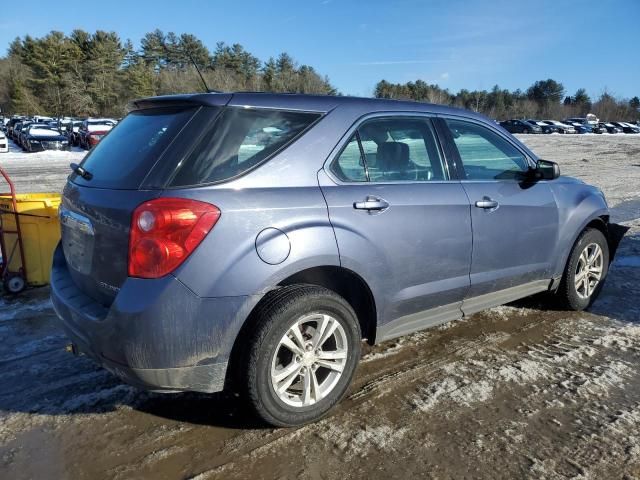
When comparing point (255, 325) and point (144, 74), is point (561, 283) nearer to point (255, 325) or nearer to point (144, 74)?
point (255, 325)

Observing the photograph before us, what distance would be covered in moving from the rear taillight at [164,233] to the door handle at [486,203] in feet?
6.45

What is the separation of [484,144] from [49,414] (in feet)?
11.7

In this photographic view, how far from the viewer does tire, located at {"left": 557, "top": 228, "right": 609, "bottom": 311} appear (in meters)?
4.48

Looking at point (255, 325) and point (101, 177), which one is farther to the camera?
point (101, 177)

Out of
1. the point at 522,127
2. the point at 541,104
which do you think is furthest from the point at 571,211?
the point at 541,104

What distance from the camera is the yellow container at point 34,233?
504cm

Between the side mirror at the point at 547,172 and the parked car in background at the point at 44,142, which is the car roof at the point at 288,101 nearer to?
the side mirror at the point at 547,172

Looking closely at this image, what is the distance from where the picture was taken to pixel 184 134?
2.67 metres

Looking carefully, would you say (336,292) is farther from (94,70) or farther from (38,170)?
(94,70)

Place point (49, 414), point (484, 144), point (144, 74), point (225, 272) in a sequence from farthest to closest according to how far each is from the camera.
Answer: point (144, 74), point (484, 144), point (49, 414), point (225, 272)

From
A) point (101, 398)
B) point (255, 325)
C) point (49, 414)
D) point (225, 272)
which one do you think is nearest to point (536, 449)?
point (255, 325)

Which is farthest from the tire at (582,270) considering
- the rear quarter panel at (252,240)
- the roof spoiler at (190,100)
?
the roof spoiler at (190,100)

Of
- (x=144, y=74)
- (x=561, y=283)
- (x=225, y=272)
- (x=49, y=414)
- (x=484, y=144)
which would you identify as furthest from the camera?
(x=144, y=74)

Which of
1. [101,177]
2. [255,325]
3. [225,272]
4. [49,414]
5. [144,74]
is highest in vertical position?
[144,74]
